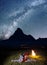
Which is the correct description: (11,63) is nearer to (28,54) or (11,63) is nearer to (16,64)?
(16,64)

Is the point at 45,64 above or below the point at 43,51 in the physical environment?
below

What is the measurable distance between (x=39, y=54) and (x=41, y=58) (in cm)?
119

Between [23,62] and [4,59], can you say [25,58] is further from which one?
[4,59]

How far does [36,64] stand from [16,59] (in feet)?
6.90

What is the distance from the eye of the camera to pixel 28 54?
18797 millimetres

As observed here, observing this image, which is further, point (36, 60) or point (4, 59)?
point (4, 59)

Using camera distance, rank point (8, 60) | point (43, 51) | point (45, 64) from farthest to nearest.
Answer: point (43, 51), point (8, 60), point (45, 64)

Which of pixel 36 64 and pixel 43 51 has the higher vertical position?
pixel 43 51

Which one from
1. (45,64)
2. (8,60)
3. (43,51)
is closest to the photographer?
(45,64)

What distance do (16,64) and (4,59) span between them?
2.14 m

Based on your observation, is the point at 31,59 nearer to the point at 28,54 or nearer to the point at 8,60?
the point at 28,54

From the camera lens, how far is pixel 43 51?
20.2m

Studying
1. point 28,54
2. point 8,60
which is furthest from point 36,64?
point 8,60

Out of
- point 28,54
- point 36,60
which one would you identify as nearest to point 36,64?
point 36,60
